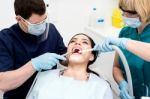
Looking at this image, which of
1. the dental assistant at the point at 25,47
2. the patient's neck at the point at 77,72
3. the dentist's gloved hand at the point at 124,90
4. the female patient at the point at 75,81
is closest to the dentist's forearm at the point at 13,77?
the dental assistant at the point at 25,47

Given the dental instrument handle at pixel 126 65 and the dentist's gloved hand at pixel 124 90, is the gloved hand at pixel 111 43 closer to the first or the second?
the dental instrument handle at pixel 126 65

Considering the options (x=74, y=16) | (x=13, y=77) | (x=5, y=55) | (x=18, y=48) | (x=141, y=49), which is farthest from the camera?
(x=74, y=16)

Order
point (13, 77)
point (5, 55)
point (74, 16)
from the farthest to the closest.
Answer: point (74, 16), point (5, 55), point (13, 77)

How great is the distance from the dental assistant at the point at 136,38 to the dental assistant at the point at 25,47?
1.34ft

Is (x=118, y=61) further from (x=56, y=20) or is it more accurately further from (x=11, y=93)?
(x=56, y=20)

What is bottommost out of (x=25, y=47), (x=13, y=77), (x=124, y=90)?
(x=124, y=90)

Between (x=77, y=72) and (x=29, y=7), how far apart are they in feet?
1.82

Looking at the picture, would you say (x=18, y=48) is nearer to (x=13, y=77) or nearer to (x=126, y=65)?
(x=13, y=77)

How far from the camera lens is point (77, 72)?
5.82 ft

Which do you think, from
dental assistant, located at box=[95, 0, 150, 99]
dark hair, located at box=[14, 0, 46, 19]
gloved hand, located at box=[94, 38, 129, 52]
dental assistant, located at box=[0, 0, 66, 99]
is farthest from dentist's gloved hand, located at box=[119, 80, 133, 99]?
dark hair, located at box=[14, 0, 46, 19]

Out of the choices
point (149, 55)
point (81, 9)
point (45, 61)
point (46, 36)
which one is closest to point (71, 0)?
point (81, 9)

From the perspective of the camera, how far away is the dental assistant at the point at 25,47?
1.59 m

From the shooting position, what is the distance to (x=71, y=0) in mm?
2619

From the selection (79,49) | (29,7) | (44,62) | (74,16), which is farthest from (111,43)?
(74,16)
